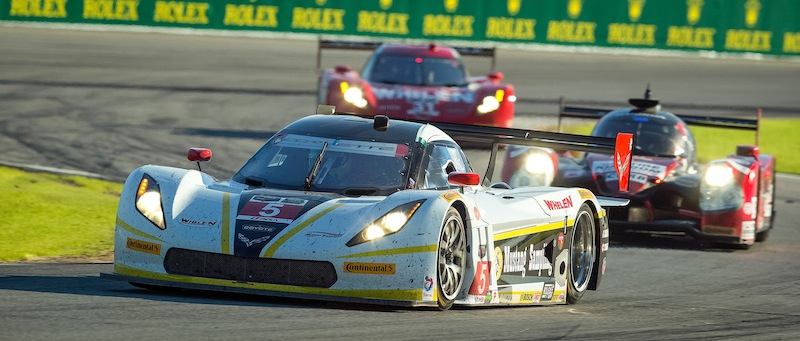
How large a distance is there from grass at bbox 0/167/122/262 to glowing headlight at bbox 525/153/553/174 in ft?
12.8

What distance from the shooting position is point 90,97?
2284 centimetres

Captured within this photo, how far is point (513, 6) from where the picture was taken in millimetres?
36438

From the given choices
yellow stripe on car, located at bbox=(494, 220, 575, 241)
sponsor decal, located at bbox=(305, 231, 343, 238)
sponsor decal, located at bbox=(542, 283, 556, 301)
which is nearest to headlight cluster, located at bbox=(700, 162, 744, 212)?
yellow stripe on car, located at bbox=(494, 220, 575, 241)

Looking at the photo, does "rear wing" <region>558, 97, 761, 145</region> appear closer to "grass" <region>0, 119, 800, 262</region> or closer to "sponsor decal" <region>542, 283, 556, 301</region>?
"grass" <region>0, 119, 800, 262</region>

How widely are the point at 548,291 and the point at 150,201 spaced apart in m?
2.61

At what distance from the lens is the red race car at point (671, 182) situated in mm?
13461

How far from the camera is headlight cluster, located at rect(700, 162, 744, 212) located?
13500 mm

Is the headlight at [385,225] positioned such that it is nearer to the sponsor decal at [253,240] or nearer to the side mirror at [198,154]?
the sponsor decal at [253,240]

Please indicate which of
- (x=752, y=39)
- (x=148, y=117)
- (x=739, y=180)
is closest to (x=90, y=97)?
(x=148, y=117)

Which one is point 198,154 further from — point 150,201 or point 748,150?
point 748,150

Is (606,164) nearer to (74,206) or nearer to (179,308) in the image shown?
(74,206)

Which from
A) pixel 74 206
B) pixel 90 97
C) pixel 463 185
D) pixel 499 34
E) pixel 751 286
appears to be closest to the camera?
pixel 463 185

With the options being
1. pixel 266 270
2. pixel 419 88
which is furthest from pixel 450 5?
pixel 266 270

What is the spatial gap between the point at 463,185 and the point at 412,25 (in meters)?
27.2
